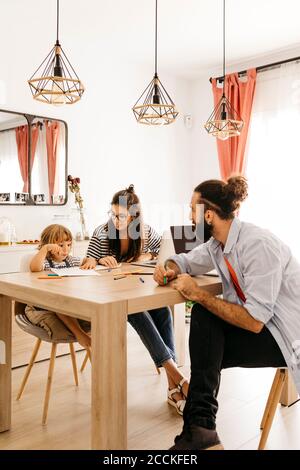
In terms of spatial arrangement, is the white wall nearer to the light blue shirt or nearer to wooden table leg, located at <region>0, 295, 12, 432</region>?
wooden table leg, located at <region>0, 295, 12, 432</region>

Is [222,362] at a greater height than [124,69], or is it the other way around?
[124,69]

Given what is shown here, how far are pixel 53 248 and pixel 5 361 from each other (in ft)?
2.01

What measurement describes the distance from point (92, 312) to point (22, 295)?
1.53 ft

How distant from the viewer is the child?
2084 mm

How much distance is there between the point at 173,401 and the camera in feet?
7.32

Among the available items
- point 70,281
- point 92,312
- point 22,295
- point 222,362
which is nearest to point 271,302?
point 222,362

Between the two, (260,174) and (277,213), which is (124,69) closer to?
(260,174)

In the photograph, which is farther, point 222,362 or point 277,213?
point 277,213

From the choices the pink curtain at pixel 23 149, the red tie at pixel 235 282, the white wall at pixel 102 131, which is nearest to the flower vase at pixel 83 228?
the white wall at pixel 102 131

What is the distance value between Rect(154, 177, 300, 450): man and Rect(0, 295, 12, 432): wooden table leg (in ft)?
2.30

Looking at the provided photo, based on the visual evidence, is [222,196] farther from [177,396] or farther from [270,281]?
[177,396]

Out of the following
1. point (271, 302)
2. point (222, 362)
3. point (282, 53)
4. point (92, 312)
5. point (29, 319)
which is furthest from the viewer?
point (282, 53)

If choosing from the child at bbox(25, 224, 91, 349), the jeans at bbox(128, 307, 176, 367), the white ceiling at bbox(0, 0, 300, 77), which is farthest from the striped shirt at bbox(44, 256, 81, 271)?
the white ceiling at bbox(0, 0, 300, 77)

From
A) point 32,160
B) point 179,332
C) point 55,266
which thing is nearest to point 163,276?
point 55,266
